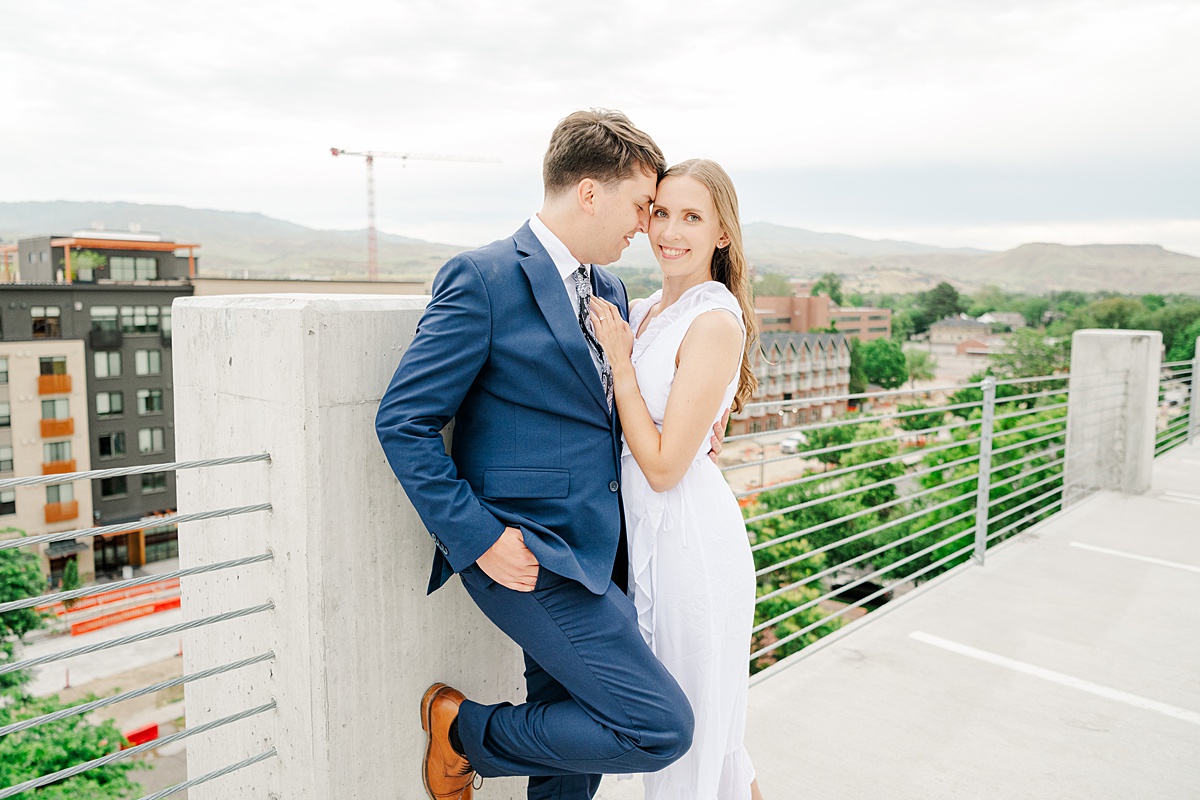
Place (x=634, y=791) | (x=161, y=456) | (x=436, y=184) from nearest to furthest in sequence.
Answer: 1. (x=634, y=791)
2. (x=161, y=456)
3. (x=436, y=184)

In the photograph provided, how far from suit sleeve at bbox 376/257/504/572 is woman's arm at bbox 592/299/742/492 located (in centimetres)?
36

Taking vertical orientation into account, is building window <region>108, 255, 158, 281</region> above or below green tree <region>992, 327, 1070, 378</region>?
above

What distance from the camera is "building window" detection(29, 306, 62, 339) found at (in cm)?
3634

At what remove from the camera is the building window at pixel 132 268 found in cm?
4306

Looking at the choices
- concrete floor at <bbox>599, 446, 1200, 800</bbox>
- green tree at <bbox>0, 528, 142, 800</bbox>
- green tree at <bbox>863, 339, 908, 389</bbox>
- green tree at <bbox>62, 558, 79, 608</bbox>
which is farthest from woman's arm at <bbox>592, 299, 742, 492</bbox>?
green tree at <bbox>863, 339, 908, 389</bbox>

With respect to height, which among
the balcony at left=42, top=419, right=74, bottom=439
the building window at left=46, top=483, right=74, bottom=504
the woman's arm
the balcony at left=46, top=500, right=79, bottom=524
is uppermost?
the woman's arm

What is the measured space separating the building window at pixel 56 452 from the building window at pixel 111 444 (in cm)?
141

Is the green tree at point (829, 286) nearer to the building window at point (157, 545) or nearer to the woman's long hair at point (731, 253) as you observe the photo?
the building window at point (157, 545)

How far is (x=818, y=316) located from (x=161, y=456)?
65801 mm

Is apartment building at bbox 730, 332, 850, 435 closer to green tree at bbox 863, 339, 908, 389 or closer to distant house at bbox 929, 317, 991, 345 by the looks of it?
green tree at bbox 863, 339, 908, 389

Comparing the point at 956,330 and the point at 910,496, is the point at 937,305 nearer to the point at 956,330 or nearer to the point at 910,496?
the point at 956,330

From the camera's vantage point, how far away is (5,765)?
737 inches

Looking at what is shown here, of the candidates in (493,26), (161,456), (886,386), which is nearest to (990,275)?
(886,386)

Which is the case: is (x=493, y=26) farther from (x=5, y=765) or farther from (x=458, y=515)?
(x=458, y=515)
